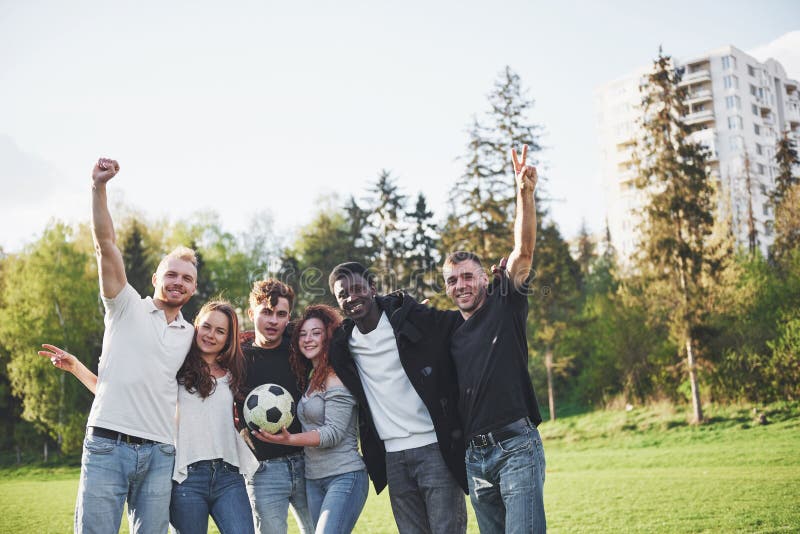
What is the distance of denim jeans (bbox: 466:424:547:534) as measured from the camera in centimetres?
490

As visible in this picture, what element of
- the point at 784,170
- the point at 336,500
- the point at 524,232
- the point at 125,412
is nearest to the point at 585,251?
the point at 784,170

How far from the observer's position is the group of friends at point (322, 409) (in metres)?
4.89

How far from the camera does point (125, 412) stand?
15.9 feet

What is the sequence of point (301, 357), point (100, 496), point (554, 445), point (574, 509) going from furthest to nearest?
point (554, 445), point (574, 509), point (301, 357), point (100, 496)

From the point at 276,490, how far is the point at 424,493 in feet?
4.25

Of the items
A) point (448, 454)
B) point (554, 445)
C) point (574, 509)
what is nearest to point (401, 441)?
point (448, 454)

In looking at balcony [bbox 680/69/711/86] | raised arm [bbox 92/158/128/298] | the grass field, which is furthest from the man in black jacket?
balcony [bbox 680/69/711/86]

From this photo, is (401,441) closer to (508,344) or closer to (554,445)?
(508,344)

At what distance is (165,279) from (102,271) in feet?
2.11

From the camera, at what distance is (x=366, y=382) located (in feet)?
18.7

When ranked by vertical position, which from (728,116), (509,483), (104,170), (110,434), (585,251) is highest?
(728,116)

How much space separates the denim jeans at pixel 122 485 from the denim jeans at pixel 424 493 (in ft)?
6.02

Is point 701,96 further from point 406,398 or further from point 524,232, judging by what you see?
point 406,398

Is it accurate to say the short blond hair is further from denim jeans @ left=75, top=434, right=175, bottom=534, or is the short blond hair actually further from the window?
the window
